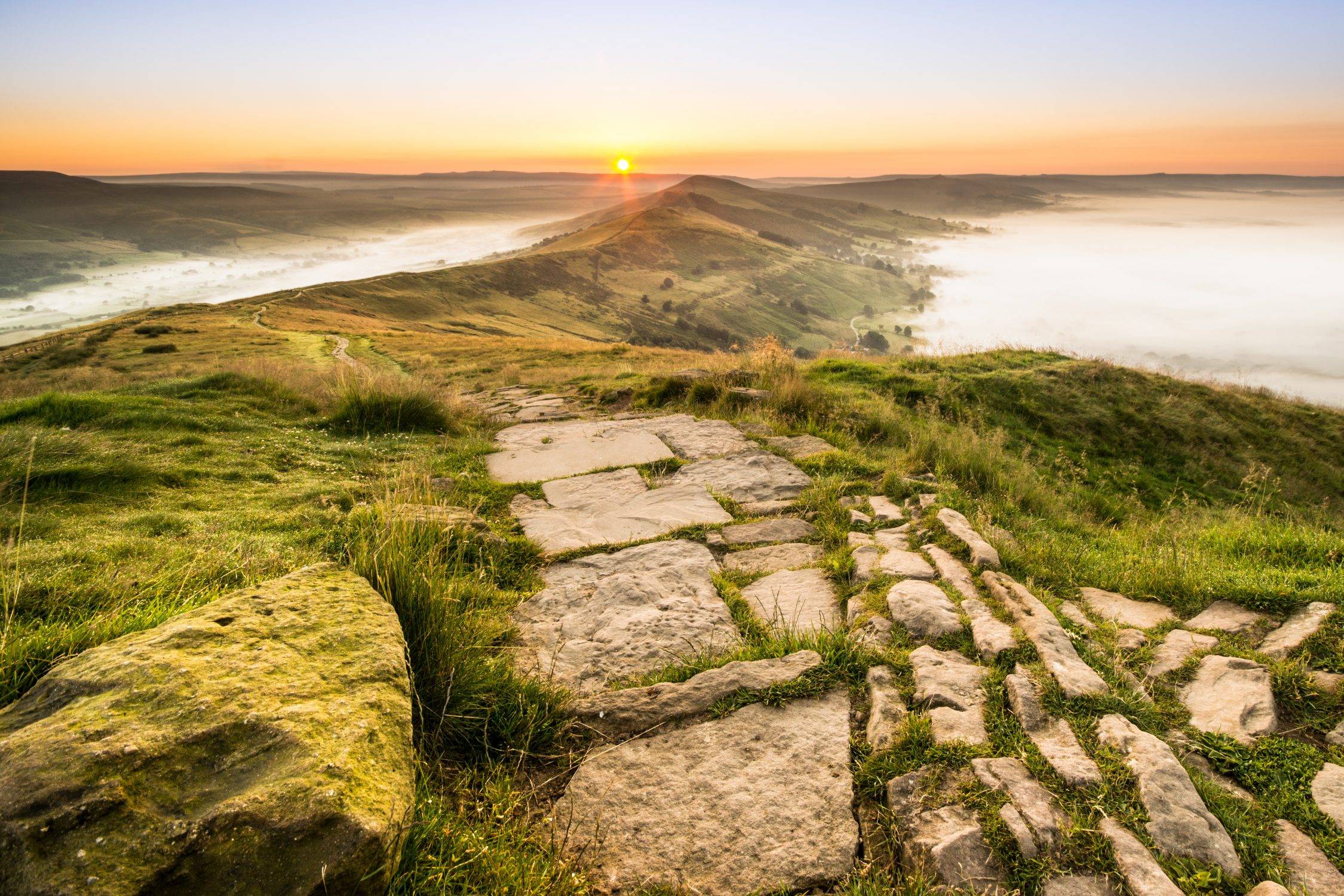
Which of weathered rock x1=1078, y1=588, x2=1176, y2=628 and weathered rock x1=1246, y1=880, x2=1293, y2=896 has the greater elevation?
weathered rock x1=1246, y1=880, x2=1293, y2=896

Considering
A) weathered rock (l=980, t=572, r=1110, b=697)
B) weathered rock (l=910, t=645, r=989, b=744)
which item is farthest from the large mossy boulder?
weathered rock (l=980, t=572, r=1110, b=697)

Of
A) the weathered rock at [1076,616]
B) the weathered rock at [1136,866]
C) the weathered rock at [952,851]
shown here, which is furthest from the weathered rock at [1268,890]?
the weathered rock at [1076,616]

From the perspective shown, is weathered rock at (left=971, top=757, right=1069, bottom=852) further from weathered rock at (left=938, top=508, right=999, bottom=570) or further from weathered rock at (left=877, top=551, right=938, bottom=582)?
weathered rock at (left=938, top=508, right=999, bottom=570)

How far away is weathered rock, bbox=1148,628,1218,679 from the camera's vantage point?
2936mm

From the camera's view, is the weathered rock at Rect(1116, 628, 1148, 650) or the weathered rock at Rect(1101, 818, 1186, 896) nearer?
the weathered rock at Rect(1101, 818, 1186, 896)

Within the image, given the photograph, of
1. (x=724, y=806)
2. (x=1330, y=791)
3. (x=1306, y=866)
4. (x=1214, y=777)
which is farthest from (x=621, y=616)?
(x=1330, y=791)

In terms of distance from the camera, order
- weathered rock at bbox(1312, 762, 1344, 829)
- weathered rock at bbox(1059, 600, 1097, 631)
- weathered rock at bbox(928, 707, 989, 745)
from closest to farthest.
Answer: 1. weathered rock at bbox(1312, 762, 1344, 829)
2. weathered rock at bbox(928, 707, 989, 745)
3. weathered rock at bbox(1059, 600, 1097, 631)

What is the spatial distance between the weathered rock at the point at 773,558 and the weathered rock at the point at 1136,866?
7.17ft

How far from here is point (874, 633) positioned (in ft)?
10.3

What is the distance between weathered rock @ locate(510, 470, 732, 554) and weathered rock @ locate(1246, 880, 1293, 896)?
3.20 metres

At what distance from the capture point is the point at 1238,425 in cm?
1461

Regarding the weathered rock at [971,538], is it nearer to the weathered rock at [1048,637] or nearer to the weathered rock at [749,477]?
the weathered rock at [1048,637]

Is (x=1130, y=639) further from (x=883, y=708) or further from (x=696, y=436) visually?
(x=696, y=436)

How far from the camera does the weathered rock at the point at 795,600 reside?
11.0ft
